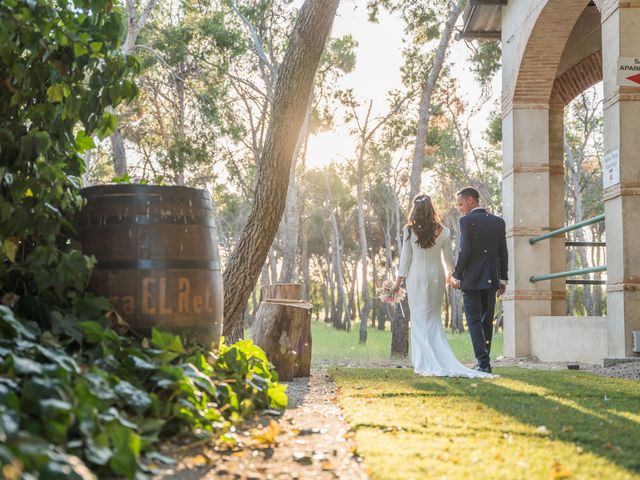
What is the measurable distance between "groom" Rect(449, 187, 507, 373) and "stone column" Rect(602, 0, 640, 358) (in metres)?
1.22

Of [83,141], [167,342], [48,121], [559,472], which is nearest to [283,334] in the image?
[83,141]

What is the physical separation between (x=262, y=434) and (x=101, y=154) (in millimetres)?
25416

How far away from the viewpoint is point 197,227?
14.2 ft

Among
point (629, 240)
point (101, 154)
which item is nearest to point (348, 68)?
point (101, 154)

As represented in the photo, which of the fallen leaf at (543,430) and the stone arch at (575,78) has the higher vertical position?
the stone arch at (575,78)

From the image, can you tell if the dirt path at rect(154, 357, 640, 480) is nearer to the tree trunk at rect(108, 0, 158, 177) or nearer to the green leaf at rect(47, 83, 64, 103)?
the green leaf at rect(47, 83, 64, 103)

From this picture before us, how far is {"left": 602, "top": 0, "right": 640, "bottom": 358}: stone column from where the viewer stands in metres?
7.66

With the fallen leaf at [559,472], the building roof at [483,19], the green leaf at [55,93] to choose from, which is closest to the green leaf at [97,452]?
the fallen leaf at [559,472]

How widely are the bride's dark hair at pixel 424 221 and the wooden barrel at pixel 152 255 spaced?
363 centimetres

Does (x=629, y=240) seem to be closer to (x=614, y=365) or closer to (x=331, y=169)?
(x=614, y=365)

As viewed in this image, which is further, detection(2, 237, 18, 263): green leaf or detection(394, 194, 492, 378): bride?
detection(394, 194, 492, 378): bride

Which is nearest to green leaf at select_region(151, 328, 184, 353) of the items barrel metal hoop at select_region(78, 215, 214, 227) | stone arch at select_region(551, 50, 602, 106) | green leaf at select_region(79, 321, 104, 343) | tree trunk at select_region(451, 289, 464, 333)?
green leaf at select_region(79, 321, 104, 343)

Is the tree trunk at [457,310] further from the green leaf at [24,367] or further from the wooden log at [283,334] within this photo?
the green leaf at [24,367]

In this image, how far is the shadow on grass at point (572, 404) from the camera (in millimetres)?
3482
